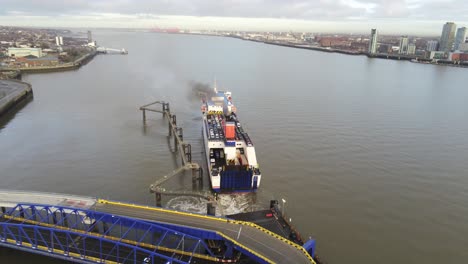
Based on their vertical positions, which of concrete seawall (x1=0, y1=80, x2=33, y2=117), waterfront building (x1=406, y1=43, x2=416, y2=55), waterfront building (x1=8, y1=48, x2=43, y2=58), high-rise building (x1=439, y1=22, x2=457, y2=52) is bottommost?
concrete seawall (x1=0, y1=80, x2=33, y2=117)

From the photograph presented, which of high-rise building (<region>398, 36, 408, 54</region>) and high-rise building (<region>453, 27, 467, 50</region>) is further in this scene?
high-rise building (<region>453, 27, 467, 50</region>)

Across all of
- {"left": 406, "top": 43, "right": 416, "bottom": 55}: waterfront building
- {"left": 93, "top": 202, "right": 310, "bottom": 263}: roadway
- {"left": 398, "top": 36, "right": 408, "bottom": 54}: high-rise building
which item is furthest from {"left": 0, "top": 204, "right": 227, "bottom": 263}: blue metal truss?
{"left": 398, "top": 36, "right": 408, "bottom": 54}: high-rise building

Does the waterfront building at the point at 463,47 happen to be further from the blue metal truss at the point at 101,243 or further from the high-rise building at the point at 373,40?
the blue metal truss at the point at 101,243

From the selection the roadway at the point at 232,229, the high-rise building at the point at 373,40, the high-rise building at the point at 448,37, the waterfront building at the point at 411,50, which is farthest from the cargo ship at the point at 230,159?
the high-rise building at the point at 448,37

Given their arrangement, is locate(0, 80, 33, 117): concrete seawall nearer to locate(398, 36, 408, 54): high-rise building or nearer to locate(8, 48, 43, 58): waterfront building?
locate(8, 48, 43, 58): waterfront building

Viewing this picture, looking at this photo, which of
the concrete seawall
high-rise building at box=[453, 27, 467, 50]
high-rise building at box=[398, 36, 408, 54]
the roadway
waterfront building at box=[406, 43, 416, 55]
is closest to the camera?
the roadway

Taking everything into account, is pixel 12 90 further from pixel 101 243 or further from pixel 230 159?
pixel 101 243

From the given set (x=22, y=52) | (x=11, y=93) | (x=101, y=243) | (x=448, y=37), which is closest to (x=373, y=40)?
(x=448, y=37)

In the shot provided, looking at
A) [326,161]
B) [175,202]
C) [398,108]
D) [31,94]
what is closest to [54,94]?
[31,94]
